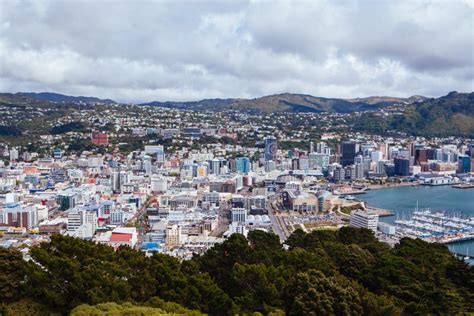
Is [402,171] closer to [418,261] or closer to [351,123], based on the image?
[351,123]

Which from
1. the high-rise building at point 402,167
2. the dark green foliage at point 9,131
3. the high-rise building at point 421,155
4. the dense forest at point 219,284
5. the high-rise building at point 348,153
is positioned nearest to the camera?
the dense forest at point 219,284

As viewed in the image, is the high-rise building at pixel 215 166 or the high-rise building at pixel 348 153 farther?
the high-rise building at pixel 348 153

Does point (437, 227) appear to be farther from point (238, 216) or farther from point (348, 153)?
point (348, 153)

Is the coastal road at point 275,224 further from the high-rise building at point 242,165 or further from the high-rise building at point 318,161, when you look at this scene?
the high-rise building at point 318,161

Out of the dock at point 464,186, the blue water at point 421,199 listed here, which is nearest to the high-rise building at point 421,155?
the dock at point 464,186

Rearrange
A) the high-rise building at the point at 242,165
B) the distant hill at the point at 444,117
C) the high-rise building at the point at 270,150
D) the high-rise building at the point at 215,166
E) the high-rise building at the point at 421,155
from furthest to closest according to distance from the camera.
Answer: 1. the distant hill at the point at 444,117
2. the high-rise building at the point at 421,155
3. the high-rise building at the point at 270,150
4. the high-rise building at the point at 242,165
5. the high-rise building at the point at 215,166

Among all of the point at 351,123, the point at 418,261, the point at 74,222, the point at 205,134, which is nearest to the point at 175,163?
the point at 205,134
